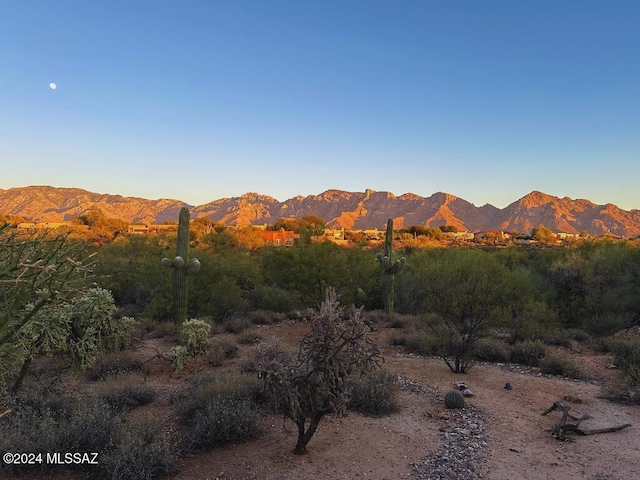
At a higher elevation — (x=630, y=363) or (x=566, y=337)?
(x=630, y=363)

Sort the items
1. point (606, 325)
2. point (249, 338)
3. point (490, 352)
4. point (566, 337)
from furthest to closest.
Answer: point (606, 325) → point (566, 337) → point (249, 338) → point (490, 352)

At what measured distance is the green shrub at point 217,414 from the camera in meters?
6.23

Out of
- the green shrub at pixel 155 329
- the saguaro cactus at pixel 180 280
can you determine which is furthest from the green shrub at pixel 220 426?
the green shrub at pixel 155 329

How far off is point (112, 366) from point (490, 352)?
10.6 metres

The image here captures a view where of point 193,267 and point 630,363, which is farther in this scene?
point 193,267

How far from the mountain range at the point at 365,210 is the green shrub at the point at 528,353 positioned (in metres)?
99.3

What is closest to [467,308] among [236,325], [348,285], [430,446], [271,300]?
[430,446]

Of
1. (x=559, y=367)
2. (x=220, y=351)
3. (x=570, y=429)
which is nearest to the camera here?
(x=570, y=429)

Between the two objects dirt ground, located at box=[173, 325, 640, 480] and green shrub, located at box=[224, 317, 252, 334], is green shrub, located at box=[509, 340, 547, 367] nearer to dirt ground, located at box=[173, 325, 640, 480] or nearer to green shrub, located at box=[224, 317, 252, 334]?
dirt ground, located at box=[173, 325, 640, 480]

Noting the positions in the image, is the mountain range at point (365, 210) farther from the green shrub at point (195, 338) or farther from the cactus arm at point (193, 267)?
the green shrub at point (195, 338)

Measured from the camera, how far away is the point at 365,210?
5782 inches

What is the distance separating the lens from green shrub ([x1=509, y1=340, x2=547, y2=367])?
12.3 metres

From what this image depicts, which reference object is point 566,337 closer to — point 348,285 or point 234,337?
point 348,285

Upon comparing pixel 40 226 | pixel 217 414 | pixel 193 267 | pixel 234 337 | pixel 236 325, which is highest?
pixel 40 226
